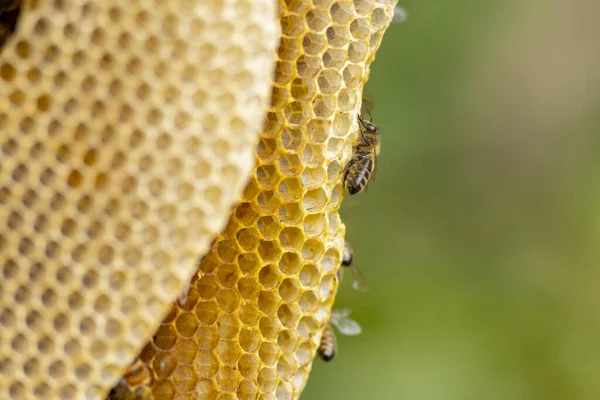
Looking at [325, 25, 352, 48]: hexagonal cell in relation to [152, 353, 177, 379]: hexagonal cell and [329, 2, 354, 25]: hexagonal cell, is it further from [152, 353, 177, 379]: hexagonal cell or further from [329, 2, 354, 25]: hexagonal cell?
[152, 353, 177, 379]: hexagonal cell

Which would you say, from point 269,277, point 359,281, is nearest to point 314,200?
point 269,277

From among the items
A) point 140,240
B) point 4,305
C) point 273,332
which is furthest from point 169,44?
point 273,332

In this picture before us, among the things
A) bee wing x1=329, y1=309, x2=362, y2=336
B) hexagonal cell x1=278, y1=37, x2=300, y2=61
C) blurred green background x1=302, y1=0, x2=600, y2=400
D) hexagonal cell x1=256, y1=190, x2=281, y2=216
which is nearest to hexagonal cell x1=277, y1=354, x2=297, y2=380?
hexagonal cell x1=256, y1=190, x2=281, y2=216

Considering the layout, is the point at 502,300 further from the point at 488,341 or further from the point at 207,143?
the point at 207,143

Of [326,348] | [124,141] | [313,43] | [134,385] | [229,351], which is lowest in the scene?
[134,385]

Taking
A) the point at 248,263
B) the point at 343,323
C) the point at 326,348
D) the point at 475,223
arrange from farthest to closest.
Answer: the point at 475,223 < the point at 343,323 < the point at 326,348 < the point at 248,263

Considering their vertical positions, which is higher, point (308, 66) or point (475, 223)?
point (475, 223)

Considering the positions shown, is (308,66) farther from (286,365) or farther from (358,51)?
(286,365)
